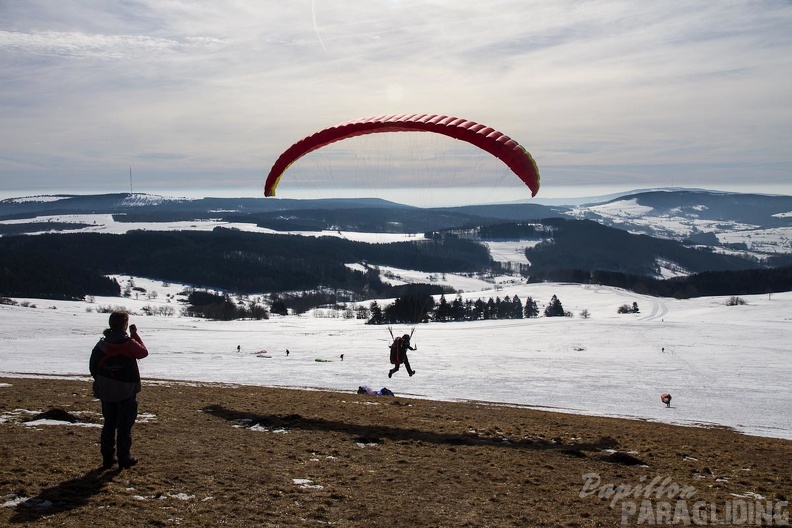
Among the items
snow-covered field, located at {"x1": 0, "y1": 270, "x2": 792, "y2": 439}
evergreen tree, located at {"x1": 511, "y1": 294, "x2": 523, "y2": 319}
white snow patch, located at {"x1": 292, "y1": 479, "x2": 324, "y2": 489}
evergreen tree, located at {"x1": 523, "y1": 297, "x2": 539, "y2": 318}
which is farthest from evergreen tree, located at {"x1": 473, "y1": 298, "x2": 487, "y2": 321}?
white snow patch, located at {"x1": 292, "y1": 479, "x2": 324, "y2": 489}

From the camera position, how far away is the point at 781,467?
10.1 metres

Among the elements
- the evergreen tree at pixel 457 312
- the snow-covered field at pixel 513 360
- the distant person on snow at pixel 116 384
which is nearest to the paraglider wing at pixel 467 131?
the distant person on snow at pixel 116 384

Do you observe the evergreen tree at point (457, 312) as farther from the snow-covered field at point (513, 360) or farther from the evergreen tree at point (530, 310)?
the evergreen tree at point (530, 310)

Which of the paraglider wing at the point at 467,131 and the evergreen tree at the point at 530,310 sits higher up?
the paraglider wing at the point at 467,131

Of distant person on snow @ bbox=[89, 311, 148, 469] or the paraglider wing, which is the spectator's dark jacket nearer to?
distant person on snow @ bbox=[89, 311, 148, 469]

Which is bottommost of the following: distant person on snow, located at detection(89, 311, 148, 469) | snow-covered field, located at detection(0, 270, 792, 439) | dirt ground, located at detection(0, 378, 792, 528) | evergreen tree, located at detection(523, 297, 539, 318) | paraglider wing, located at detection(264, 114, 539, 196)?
snow-covered field, located at detection(0, 270, 792, 439)

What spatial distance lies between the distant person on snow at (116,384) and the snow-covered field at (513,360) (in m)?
8.22

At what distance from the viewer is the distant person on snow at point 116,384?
25.0 ft

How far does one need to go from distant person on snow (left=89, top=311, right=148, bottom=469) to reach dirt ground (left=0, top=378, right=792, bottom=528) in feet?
1.07

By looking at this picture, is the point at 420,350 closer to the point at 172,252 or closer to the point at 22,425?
the point at 22,425

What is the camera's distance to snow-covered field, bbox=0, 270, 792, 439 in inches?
1243

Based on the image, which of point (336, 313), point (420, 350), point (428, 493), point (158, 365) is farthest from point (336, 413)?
point (336, 313)

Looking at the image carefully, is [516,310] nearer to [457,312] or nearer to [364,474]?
[457,312]

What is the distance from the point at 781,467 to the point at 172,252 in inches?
8116
